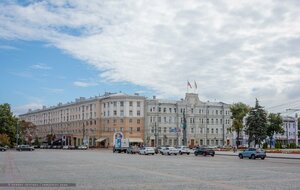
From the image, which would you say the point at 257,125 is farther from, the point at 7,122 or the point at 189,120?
the point at 7,122

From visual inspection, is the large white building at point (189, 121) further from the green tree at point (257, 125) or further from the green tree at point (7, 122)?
the green tree at point (7, 122)

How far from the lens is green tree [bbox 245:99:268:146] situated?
96088 millimetres

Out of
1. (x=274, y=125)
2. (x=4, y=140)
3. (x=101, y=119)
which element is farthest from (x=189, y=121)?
(x=4, y=140)

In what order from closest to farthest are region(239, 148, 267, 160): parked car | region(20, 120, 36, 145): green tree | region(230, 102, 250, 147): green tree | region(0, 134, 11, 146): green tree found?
region(239, 148, 267, 160): parked car < region(0, 134, 11, 146): green tree < region(230, 102, 250, 147): green tree < region(20, 120, 36, 145): green tree

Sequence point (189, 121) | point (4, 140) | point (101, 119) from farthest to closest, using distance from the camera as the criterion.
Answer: point (101, 119) < point (189, 121) < point (4, 140)

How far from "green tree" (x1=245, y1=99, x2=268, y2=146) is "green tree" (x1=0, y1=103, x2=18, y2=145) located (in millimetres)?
64993

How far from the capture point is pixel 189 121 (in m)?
138

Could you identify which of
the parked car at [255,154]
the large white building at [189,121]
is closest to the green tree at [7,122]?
the large white building at [189,121]

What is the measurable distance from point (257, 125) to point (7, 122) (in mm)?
67707

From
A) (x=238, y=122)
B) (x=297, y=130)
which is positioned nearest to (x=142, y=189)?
(x=238, y=122)

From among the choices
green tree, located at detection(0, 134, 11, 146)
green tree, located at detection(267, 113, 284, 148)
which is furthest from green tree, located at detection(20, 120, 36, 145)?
green tree, located at detection(267, 113, 284, 148)

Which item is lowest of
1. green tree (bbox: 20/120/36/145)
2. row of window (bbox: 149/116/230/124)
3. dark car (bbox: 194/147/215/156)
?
dark car (bbox: 194/147/215/156)

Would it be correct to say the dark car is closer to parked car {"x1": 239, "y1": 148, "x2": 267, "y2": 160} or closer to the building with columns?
parked car {"x1": 239, "y1": 148, "x2": 267, "y2": 160}

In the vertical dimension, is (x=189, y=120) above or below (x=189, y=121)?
above
